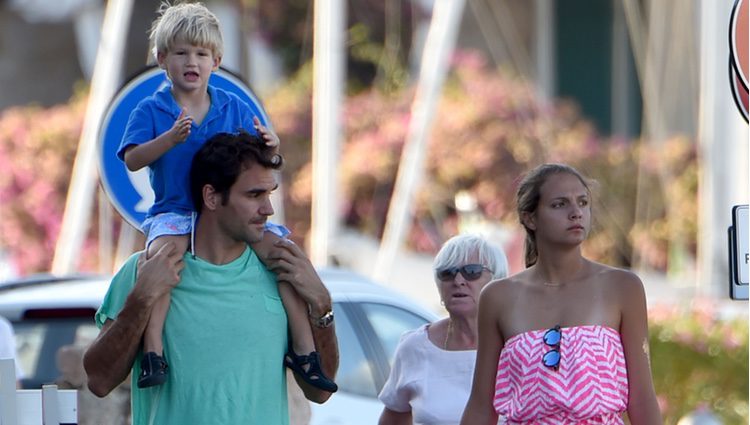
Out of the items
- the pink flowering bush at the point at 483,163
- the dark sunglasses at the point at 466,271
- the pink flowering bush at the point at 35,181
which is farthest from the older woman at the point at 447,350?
the pink flowering bush at the point at 35,181

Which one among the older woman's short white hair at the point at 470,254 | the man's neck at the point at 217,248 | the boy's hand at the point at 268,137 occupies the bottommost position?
the older woman's short white hair at the point at 470,254

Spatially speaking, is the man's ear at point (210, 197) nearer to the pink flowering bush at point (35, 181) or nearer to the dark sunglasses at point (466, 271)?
the dark sunglasses at point (466, 271)

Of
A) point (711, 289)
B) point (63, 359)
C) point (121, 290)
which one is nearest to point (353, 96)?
point (711, 289)

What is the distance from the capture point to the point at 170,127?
5.50 meters

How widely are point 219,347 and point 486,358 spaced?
873 millimetres

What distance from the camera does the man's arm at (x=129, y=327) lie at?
5.00 meters

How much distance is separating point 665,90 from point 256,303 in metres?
18.4

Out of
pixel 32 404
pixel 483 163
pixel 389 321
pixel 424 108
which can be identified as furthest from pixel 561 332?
pixel 483 163

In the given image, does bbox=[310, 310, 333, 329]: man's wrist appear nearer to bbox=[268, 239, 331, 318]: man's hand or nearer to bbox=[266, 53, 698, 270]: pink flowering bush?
bbox=[268, 239, 331, 318]: man's hand

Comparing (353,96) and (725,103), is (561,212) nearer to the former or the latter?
(725,103)

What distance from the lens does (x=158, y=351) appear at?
5020mm

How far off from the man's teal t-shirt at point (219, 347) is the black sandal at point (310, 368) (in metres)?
0.03

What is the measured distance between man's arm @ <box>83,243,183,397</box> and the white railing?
1.54 ft

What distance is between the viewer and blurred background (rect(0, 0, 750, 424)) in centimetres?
2122
